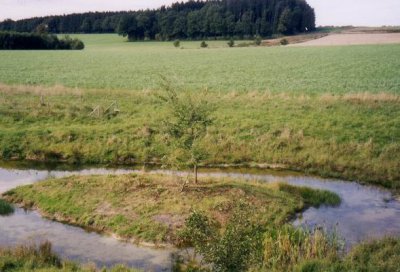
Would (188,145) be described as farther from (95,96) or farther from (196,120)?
(95,96)

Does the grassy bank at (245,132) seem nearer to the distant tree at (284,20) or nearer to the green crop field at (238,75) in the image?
the green crop field at (238,75)

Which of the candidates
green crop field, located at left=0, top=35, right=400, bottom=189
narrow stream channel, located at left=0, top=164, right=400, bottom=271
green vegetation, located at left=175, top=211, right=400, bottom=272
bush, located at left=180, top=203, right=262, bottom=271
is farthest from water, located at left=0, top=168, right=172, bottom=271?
green crop field, located at left=0, top=35, right=400, bottom=189

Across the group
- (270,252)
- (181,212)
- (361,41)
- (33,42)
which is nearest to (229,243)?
(270,252)

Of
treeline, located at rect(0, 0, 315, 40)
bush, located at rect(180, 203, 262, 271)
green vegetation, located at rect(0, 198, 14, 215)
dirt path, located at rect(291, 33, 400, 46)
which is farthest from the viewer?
treeline, located at rect(0, 0, 315, 40)

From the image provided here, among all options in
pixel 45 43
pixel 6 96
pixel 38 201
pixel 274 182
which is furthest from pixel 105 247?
pixel 45 43

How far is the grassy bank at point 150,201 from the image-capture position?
18250 mm

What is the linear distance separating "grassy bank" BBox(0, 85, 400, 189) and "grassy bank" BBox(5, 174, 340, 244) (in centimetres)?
491

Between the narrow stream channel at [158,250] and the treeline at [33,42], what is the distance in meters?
108

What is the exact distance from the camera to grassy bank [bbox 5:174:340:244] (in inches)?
719

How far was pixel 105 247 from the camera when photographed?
1694cm

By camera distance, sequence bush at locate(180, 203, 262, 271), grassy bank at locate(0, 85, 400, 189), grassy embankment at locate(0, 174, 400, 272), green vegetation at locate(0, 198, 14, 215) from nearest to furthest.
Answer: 1. bush at locate(180, 203, 262, 271)
2. grassy embankment at locate(0, 174, 400, 272)
3. green vegetation at locate(0, 198, 14, 215)
4. grassy bank at locate(0, 85, 400, 189)

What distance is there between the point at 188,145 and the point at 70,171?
9.43 meters

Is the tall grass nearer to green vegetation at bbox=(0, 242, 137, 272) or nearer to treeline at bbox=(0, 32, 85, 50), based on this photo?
green vegetation at bbox=(0, 242, 137, 272)

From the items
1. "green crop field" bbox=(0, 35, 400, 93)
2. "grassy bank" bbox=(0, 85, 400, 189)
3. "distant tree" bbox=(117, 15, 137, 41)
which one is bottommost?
"grassy bank" bbox=(0, 85, 400, 189)
